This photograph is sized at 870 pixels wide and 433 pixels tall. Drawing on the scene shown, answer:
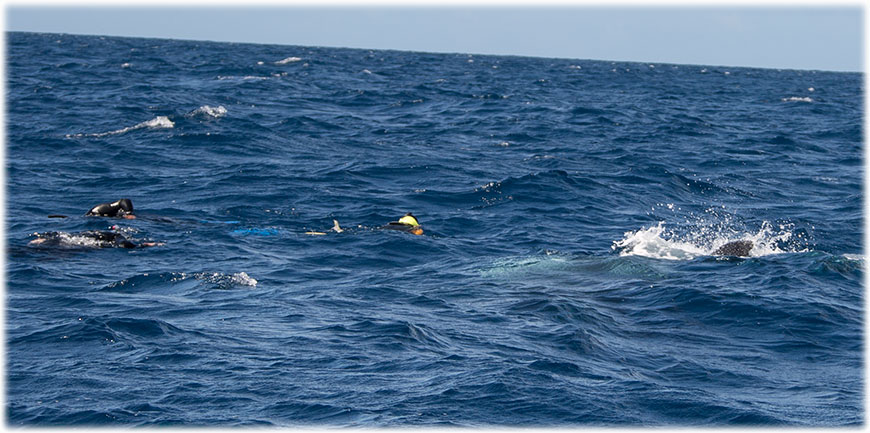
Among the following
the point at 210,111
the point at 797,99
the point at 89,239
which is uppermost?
the point at 797,99

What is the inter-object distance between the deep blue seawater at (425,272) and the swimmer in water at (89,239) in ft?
0.42

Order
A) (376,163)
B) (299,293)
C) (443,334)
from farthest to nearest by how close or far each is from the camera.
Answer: (376,163) → (299,293) → (443,334)

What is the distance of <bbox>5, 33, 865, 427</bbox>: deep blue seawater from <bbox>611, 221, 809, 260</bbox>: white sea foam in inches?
5.0

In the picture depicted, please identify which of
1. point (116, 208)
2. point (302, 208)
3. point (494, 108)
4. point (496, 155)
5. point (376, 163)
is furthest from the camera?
point (494, 108)

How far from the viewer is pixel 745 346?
12.8 metres

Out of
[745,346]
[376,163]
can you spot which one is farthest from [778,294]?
[376,163]

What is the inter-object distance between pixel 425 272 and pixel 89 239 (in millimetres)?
6663

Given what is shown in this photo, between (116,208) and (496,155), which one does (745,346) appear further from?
(496,155)

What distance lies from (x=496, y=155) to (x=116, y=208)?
14.3 m

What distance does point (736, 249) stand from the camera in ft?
59.8

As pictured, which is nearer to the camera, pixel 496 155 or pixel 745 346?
pixel 745 346

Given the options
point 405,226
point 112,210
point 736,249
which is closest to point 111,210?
point 112,210

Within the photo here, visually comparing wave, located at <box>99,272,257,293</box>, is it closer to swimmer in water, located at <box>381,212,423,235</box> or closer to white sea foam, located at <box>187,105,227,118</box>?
swimmer in water, located at <box>381,212,423,235</box>

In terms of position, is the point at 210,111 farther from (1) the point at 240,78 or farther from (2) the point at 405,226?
(2) the point at 405,226
